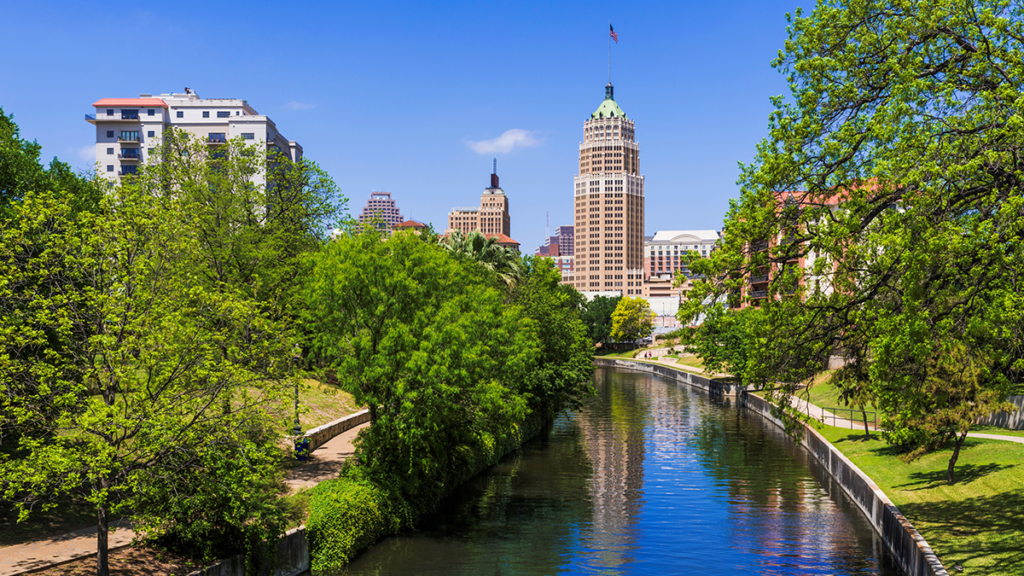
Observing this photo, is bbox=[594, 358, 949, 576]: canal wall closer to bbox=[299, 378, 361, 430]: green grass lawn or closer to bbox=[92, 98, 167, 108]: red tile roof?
bbox=[299, 378, 361, 430]: green grass lawn

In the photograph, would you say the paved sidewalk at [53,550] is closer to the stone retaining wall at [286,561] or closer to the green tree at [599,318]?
the stone retaining wall at [286,561]

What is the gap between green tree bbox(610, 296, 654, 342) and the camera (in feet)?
545

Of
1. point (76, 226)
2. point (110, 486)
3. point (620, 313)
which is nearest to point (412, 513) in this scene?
point (110, 486)

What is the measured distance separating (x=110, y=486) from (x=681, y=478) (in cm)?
3180

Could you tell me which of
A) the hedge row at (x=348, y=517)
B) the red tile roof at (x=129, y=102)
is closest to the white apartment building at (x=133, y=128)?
the red tile roof at (x=129, y=102)

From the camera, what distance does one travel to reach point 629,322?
17200cm

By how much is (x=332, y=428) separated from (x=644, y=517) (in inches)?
658

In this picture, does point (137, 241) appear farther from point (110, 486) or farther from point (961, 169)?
point (961, 169)

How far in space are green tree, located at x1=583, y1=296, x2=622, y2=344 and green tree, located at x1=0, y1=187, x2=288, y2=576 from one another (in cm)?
13313

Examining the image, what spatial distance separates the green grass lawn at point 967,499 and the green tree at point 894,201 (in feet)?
13.1

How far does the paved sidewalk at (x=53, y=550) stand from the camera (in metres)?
18.5

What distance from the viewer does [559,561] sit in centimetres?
Result: 2720

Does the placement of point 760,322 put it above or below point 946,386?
above

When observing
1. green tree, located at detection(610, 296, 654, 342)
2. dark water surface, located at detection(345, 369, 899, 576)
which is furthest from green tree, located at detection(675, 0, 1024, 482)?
green tree, located at detection(610, 296, 654, 342)
